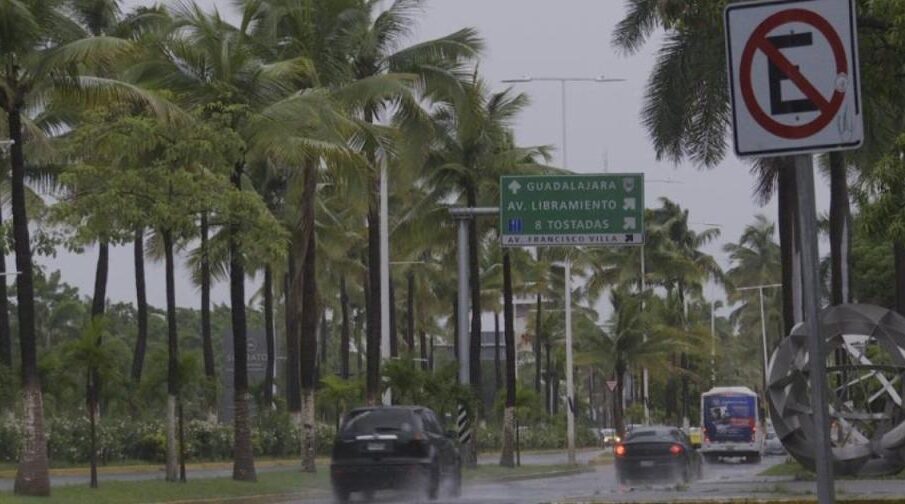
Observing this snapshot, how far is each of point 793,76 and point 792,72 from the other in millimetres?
19

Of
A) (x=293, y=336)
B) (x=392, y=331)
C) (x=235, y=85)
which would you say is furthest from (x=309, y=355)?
(x=392, y=331)

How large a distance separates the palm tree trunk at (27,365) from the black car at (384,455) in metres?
5.00

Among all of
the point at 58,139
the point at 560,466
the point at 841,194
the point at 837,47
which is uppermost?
the point at 58,139

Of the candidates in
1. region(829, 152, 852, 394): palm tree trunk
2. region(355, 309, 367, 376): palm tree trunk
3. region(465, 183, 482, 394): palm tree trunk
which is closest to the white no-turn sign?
region(829, 152, 852, 394): palm tree trunk

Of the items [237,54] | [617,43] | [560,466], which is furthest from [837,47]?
[560,466]

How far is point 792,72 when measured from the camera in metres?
6.92

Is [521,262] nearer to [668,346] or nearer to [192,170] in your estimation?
[668,346]

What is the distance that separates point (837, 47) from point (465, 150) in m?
41.4

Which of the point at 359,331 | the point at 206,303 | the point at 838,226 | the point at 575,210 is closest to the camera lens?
the point at 838,226

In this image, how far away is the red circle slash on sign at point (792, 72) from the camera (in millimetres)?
6859

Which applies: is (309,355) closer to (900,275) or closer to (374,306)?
(374,306)

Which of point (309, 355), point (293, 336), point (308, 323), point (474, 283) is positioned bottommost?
point (309, 355)

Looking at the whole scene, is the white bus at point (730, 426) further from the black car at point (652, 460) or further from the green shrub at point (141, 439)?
the black car at point (652, 460)

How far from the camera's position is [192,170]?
30000 millimetres
